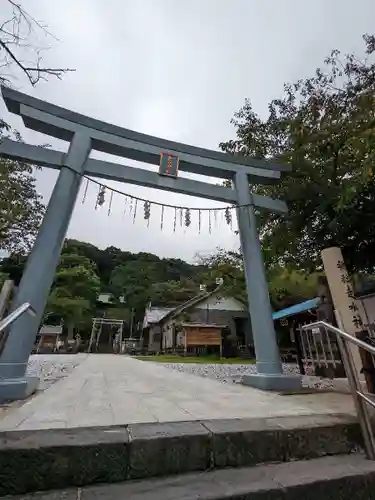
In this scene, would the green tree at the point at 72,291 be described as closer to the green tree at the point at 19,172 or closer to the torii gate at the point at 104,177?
the green tree at the point at 19,172

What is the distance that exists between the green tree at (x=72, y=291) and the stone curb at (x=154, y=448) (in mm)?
22727

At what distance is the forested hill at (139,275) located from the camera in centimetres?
3197

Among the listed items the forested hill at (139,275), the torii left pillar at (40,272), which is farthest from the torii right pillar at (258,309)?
the forested hill at (139,275)

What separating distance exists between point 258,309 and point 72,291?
23.8 metres

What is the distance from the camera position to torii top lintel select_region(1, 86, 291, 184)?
3545 mm

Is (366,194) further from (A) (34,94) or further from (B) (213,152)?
(A) (34,94)

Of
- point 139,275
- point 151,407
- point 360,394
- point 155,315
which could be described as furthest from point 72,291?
point 360,394

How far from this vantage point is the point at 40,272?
10.3 ft

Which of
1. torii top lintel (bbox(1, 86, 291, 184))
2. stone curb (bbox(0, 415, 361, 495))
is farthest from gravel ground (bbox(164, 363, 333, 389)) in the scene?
torii top lintel (bbox(1, 86, 291, 184))

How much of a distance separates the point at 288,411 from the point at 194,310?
18677mm

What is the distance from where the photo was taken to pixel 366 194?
4.38 metres

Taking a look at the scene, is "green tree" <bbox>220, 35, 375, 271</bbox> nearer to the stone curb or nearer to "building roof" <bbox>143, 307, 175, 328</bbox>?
the stone curb

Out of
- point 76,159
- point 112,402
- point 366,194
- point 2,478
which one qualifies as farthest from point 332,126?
point 2,478

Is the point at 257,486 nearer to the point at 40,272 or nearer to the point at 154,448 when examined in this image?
the point at 154,448
